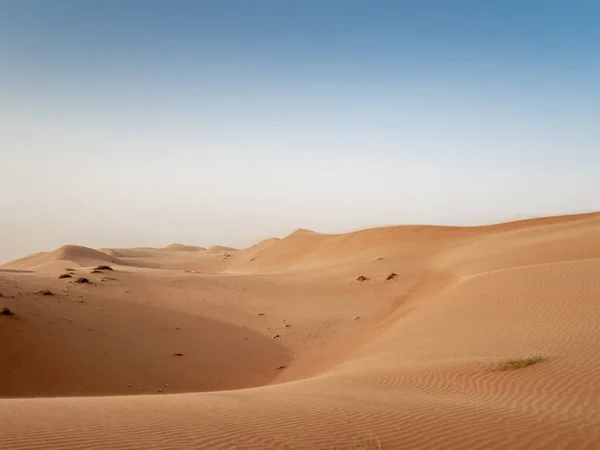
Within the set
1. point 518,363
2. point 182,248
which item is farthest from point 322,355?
point 182,248

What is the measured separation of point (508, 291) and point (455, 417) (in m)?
11.9

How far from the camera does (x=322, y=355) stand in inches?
601

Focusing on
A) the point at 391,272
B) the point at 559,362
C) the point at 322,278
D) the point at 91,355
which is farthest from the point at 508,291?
the point at 91,355

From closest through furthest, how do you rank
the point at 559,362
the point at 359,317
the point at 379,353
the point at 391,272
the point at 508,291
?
the point at 559,362 < the point at 379,353 < the point at 508,291 < the point at 359,317 < the point at 391,272

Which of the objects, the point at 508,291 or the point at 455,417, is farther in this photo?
the point at 508,291

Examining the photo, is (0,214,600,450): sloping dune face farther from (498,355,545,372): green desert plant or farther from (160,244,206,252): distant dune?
(160,244,206,252): distant dune

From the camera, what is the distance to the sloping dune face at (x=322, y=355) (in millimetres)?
5559

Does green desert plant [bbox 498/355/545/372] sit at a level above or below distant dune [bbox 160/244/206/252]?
below

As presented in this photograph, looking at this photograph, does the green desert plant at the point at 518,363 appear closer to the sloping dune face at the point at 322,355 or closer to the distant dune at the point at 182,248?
the sloping dune face at the point at 322,355

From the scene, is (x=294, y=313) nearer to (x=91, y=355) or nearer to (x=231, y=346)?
(x=231, y=346)

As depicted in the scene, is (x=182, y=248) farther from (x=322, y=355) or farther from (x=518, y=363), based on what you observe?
(x=518, y=363)

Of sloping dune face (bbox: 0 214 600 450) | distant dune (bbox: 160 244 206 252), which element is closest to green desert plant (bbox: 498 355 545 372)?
sloping dune face (bbox: 0 214 600 450)

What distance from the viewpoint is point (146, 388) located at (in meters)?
12.5

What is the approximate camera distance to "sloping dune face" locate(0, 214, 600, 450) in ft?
18.2
